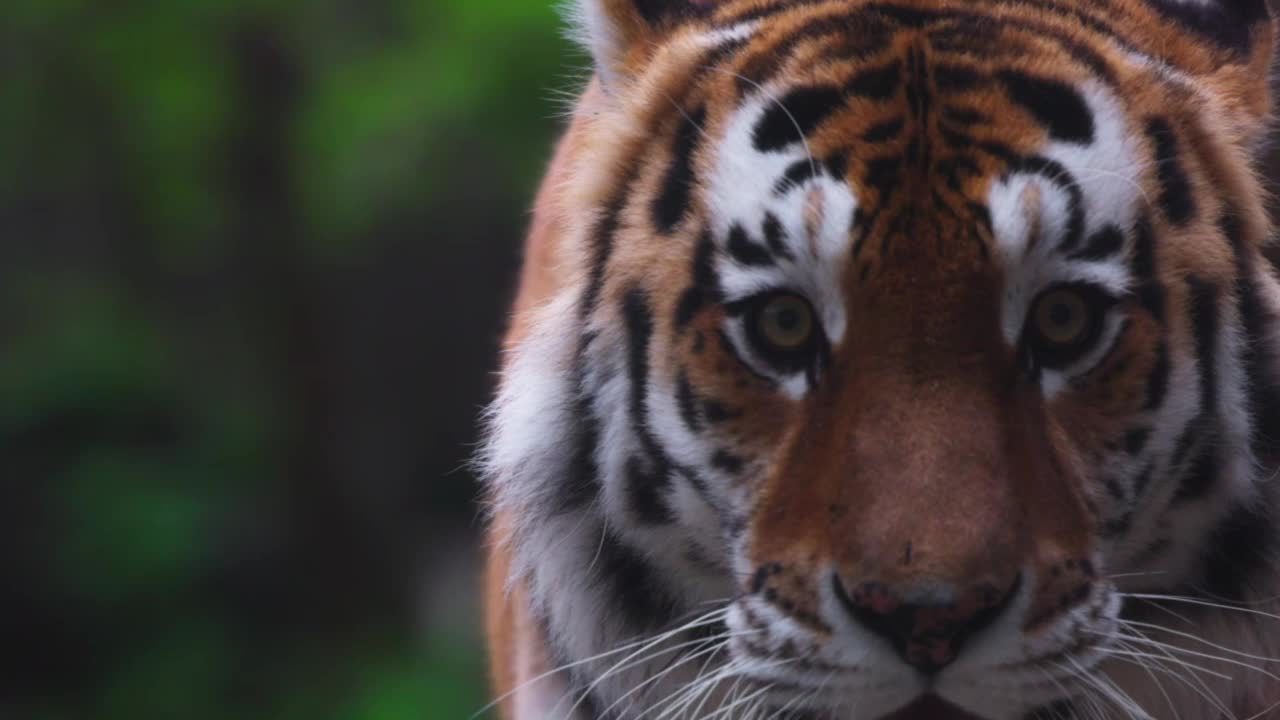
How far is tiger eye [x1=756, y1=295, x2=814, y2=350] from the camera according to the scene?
6.48 feet

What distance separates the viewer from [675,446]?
2152mm

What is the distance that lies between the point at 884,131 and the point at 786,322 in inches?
10.4

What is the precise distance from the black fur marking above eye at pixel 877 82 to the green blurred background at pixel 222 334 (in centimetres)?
415

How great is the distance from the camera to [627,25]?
237 cm

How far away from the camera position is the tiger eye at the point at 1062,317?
1.92m

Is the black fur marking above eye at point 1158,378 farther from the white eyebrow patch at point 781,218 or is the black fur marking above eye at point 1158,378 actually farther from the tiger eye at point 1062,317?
the white eyebrow patch at point 781,218

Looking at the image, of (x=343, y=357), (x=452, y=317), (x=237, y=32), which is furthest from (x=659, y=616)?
(x=452, y=317)

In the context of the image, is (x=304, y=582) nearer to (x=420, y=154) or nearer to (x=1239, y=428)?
(x=420, y=154)

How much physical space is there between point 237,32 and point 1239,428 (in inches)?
201

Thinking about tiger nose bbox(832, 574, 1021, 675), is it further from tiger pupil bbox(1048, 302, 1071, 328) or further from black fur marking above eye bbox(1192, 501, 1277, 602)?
black fur marking above eye bbox(1192, 501, 1277, 602)

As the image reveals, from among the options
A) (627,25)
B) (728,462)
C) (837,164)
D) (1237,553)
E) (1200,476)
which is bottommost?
(1237,553)

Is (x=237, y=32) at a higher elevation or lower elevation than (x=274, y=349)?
higher

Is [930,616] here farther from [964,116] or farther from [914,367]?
[964,116]

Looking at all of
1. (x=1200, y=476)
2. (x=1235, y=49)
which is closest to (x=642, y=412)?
(x=1200, y=476)
